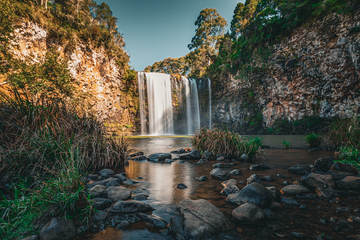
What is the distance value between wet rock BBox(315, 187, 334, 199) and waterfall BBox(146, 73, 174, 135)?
74.3 ft

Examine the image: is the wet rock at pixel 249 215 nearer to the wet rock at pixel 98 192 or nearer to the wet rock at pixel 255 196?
the wet rock at pixel 255 196

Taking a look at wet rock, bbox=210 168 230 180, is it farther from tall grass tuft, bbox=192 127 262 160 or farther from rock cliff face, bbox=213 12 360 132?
rock cliff face, bbox=213 12 360 132

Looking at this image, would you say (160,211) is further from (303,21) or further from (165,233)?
(303,21)

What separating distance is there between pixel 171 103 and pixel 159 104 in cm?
197

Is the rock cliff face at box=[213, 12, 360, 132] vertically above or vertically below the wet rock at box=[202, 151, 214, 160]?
above

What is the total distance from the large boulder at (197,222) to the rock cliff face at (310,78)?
63.1 feet

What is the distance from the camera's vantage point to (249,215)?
6.12ft

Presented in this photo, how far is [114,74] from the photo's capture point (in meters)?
22.3

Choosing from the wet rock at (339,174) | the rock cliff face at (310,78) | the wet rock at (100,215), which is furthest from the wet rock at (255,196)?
the rock cliff face at (310,78)

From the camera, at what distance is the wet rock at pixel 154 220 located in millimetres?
1810

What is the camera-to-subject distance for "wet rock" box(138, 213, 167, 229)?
1810 mm

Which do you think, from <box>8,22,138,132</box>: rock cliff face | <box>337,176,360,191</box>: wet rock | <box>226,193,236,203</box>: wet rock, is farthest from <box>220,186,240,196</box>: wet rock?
<box>8,22,138,132</box>: rock cliff face

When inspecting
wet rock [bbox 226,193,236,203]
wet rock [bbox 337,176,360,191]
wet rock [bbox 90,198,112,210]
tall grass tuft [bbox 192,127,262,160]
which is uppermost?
tall grass tuft [bbox 192,127,262,160]

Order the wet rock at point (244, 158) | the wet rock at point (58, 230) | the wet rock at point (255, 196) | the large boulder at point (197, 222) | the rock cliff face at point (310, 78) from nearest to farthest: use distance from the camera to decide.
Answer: the wet rock at point (58, 230) → the large boulder at point (197, 222) → the wet rock at point (255, 196) → the wet rock at point (244, 158) → the rock cliff face at point (310, 78)
